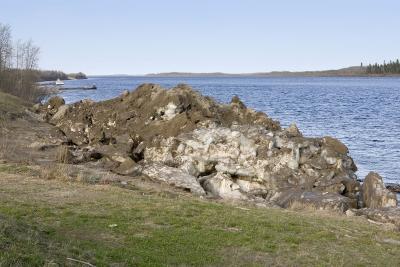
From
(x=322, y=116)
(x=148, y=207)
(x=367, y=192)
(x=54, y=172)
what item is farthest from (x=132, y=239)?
(x=322, y=116)

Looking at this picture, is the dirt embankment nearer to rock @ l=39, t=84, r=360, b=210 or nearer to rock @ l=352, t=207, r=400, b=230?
rock @ l=39, t=84, r=360, b=210

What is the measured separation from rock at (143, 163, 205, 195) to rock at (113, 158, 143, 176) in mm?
425

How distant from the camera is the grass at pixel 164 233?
30.5 feet

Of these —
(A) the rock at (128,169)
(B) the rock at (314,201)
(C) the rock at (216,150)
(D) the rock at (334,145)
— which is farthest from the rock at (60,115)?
(B) the rock at (314,201)

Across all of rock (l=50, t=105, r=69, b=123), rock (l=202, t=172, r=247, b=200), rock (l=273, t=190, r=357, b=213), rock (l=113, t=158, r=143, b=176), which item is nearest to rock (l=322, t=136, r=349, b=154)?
rock (l=273, t=190, r=357, b=213)

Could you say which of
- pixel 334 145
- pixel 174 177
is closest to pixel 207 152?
pixel 174 177

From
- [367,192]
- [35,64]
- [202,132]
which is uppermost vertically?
[35,64]

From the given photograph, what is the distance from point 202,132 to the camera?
80.8ft

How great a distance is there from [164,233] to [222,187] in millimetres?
8457

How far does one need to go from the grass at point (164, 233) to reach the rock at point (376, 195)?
14.2 feet

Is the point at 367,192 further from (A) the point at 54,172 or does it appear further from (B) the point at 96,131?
(B) the point at 96,131

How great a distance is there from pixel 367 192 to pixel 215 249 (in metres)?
11.3

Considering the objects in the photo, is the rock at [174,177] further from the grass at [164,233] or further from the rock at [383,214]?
the rock at [383,214]

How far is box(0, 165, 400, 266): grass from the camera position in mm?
9297
